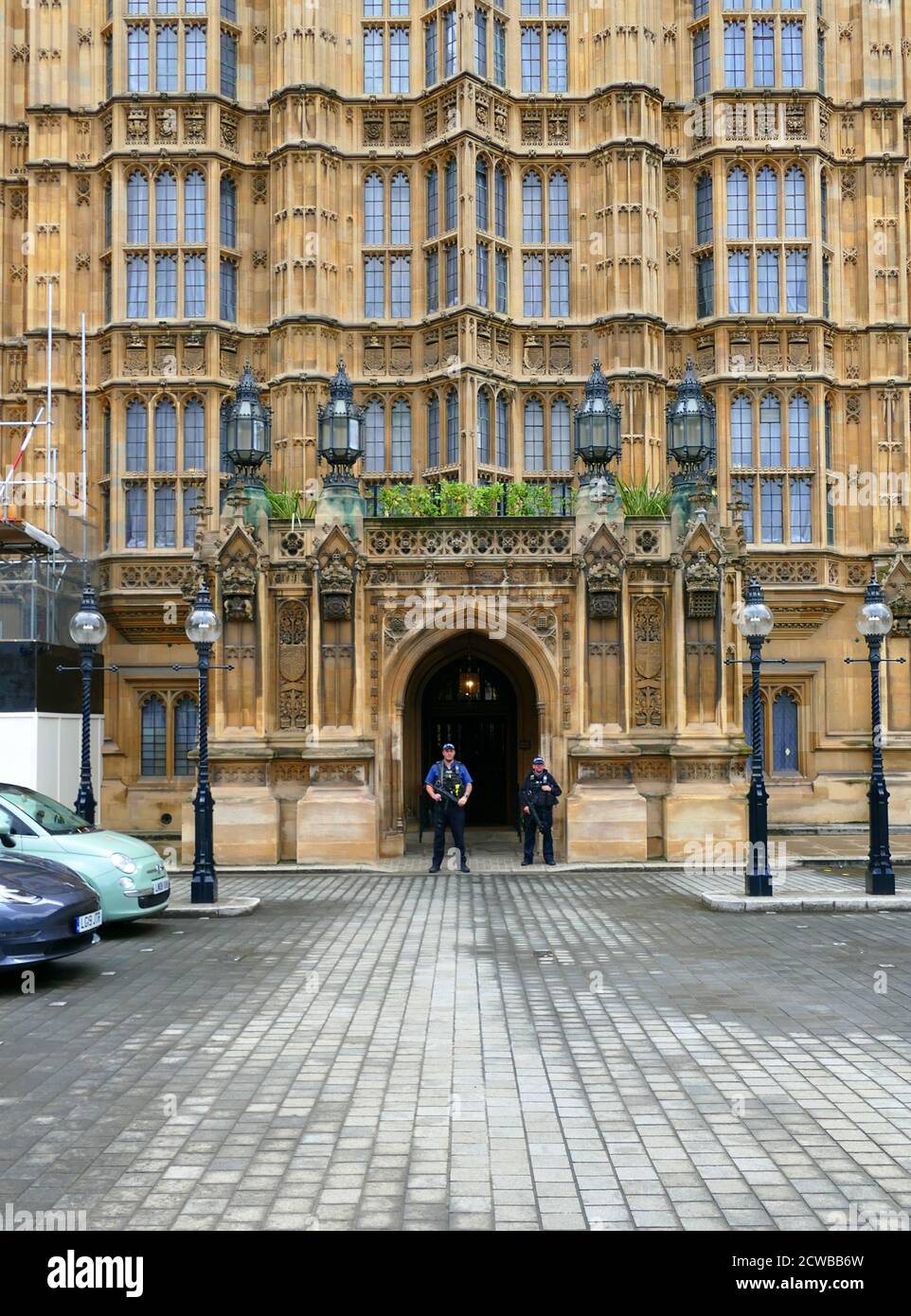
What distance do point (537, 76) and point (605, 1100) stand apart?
27.6m

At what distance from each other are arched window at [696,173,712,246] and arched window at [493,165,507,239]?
469cm

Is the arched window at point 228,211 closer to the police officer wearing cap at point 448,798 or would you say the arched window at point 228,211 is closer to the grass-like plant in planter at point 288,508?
the grass-like plant in planter at point 288,508

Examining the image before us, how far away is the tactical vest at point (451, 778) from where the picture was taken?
21234 mm

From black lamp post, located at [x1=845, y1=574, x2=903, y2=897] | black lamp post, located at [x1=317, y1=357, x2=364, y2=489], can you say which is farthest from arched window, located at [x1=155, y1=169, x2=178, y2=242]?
black lamp post, located at [x1=845, y1=574, x2=903, y2=897]

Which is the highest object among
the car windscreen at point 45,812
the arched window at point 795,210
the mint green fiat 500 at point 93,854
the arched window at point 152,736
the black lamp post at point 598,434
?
the arched window at point 795,210

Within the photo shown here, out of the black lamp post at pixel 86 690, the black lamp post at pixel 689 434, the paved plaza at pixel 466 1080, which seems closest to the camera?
the paved plaza at pixel 466 1080

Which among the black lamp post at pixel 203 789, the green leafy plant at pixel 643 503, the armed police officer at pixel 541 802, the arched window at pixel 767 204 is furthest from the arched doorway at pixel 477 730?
the arched window at pixel 767 204

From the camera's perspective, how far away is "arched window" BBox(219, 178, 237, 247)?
→ 29609 mm

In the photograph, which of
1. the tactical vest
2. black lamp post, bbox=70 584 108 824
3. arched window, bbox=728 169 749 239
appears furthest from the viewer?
arched window, bbox=728 169 749 239

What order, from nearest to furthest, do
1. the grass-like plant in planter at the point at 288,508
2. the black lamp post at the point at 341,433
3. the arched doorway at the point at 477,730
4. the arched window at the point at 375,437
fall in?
the black lamp post at the point at 341,433, the grass-like plant in planter at the point at 288,508, the arched doorway at the point at 477,730, the arched window at the point at 375,437

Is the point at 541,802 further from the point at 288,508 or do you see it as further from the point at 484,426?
the point at 484,426

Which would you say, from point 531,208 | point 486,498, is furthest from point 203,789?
point 531,208

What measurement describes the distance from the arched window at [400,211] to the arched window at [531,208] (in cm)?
274

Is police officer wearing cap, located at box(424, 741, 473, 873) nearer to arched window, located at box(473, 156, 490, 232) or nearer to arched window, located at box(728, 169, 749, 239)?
arched window, located at box(473, 156, 490, 232)
